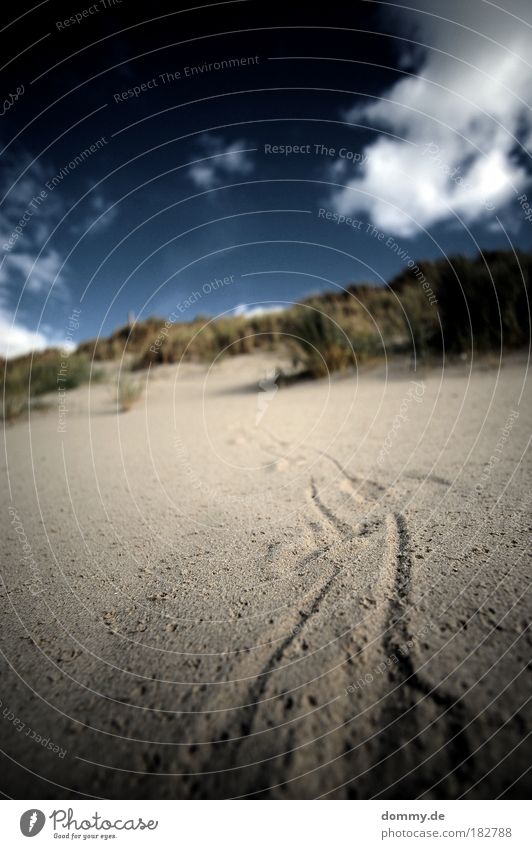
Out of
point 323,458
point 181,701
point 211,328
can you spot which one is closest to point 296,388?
point 323,458

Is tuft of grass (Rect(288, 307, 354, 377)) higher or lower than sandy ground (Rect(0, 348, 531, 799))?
higher

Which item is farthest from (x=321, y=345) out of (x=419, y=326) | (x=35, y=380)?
(x=35, y=380)

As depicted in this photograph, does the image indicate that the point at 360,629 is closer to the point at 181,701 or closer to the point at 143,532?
the point at 181,701

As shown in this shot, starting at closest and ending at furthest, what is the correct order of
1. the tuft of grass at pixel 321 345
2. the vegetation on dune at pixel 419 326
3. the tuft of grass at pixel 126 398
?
1. the vegetation on dune at pixel 419 326
2. the tuft of grass at pixel 126 398
3. the tuft of grass at pixel 321 345

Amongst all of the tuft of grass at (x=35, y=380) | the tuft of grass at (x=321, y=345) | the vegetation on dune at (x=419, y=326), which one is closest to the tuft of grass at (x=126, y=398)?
the vegetation on dune at (x=419, y=326)

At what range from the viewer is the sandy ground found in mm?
789

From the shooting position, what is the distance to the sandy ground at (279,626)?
0.79 metres

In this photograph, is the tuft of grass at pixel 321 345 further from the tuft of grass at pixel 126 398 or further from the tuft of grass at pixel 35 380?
the tuft of grass at pixel 35 380

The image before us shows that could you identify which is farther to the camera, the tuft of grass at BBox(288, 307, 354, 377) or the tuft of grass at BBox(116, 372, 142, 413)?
the tuft of grass at BBox(288, 307, 354, 377)

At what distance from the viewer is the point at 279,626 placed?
1.15m

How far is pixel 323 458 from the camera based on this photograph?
2.66 meters

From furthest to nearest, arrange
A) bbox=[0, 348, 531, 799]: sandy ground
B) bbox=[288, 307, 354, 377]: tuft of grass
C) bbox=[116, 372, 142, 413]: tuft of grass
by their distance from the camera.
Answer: bbox=[288, 307, 354, 377]: tuft of grass, bbox=[116, 372, 142, 413]: tuft of grass, bbox=[0, 348, 531, 799]: sandy ground

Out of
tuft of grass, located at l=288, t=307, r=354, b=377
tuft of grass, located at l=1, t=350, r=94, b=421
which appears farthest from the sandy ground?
tuft of grass, located at l=1, t=350, r=94, b=421

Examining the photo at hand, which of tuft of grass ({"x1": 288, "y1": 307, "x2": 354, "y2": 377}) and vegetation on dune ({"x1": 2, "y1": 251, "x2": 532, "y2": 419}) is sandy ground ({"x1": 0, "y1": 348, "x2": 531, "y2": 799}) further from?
tuft of grass ({"x1": 288, "y1": 307, "x2": 354, "y2": 377})
